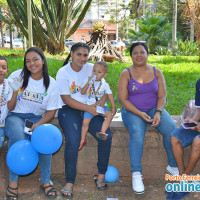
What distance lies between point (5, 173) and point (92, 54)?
6614mm

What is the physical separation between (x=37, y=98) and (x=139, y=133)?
47.0 inches

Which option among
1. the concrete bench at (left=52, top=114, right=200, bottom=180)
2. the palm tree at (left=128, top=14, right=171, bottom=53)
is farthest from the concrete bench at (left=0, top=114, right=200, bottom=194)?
the palm tree at (left=128, top=14, right=171, bottom=53)

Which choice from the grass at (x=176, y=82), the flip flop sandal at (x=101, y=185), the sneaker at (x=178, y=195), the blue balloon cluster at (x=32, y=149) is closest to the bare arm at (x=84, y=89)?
the blue balloon cluster at (x=32, y=149)

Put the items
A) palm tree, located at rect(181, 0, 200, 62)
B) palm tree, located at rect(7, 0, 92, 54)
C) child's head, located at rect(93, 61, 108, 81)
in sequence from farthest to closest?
1. palm tree, located at rect(7, 0, 92, 54)
2. palm tree, located at rect(181, 0, 200, 62)
3. child's head, located at rect(93, 61, 108, 81)

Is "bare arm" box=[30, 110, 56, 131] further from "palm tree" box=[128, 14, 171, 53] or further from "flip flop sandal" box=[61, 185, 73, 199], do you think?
"palm tree" box=[128, 14, 171, 53]

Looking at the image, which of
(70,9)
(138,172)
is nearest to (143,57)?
(138,172)

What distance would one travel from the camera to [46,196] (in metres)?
2.97

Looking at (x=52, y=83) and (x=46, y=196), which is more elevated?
(x=52, y=83)

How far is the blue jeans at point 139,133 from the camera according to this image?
118 inches

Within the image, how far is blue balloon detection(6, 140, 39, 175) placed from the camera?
2.62 m

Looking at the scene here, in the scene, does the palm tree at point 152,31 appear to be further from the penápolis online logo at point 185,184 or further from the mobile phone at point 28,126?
the mobile phone at point 28,126

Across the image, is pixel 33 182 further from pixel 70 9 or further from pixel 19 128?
pixel 70 9

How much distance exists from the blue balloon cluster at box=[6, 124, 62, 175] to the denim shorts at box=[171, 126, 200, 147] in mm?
1277

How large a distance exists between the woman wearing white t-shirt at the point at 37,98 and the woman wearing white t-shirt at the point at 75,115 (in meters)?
0.14
